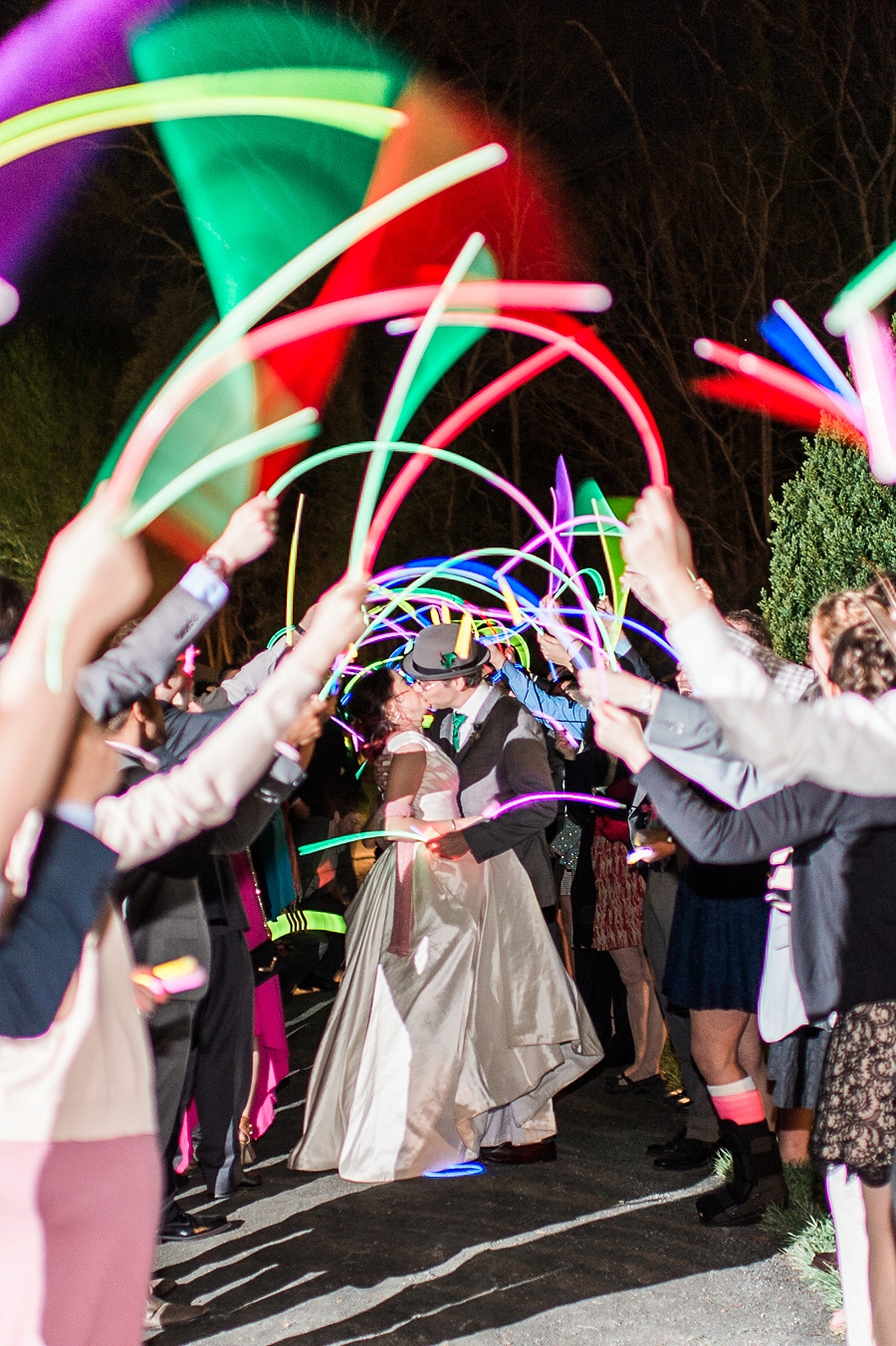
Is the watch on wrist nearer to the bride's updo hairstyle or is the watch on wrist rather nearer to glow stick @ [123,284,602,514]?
glow stick @ [123,284,602,514]

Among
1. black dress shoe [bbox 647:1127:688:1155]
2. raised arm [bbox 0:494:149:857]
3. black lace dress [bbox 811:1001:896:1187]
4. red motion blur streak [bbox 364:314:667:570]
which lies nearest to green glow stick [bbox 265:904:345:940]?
black dress shoe [bbox 647:1127:688:1155]

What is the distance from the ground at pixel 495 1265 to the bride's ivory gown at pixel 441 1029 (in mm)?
195

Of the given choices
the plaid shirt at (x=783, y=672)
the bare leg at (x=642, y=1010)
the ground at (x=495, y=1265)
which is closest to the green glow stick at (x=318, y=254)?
the plaid shirt at (x=783, y=672)

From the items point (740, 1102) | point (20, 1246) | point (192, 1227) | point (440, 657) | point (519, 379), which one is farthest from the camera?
point (440, 657)

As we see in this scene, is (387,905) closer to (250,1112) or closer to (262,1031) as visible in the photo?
(262,1031)

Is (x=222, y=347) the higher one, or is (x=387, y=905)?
(x=222, y=347)

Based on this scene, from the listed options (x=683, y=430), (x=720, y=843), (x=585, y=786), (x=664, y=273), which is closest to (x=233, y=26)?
(x=664, y=273)

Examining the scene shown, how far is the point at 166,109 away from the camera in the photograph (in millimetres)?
3219

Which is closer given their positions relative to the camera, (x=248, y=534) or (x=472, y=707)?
(x=248, y=534)

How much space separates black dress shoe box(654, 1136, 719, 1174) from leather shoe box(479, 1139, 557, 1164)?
1.67ft

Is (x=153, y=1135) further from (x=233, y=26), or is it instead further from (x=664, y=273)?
(x=664, y=273)

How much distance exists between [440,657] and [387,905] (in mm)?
1280

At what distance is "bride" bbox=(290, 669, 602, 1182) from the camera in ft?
19.4

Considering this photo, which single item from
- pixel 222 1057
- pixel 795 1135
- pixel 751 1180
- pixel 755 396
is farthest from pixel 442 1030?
pixel 755 396
